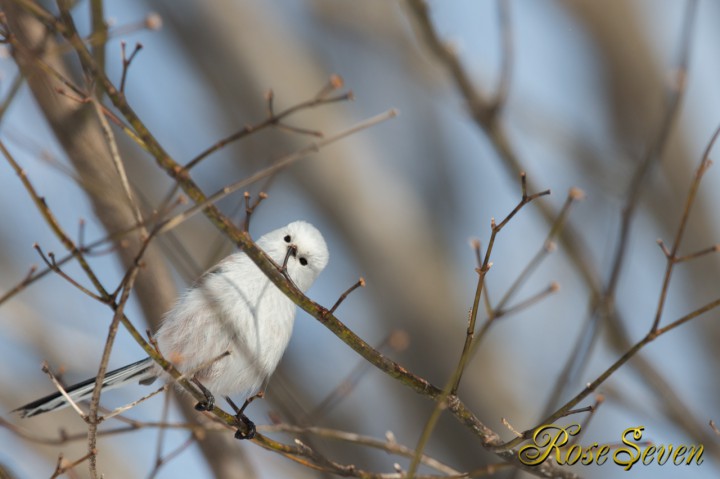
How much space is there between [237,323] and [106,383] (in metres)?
0.62

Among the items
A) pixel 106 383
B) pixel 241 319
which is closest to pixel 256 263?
pixel 241 319

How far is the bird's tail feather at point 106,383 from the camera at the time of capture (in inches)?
88.1

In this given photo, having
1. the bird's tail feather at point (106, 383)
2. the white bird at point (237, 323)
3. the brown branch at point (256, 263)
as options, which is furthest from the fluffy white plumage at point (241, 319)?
the brown branch at point (256, 263)

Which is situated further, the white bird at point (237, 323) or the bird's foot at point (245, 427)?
the white bird at point (237, 323)

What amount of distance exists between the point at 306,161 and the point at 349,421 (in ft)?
5.71

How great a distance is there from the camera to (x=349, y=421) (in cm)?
477

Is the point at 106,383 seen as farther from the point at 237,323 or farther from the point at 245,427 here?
the point at 245,427

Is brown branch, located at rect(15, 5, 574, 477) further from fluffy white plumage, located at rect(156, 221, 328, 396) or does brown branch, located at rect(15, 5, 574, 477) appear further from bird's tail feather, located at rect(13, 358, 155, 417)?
bird's tail feather, located at rect(13, 358, 155, 417)

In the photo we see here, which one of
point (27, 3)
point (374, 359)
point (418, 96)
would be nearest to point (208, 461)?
point (374, 359)

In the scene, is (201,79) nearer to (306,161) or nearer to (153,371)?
(306,161)

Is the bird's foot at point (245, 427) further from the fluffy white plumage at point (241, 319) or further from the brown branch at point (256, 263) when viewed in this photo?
the fluffy white plumage at point (241, 319)

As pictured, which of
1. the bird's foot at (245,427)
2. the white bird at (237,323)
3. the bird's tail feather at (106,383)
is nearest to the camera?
the bird's foot at (245,427)

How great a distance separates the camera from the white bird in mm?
2408

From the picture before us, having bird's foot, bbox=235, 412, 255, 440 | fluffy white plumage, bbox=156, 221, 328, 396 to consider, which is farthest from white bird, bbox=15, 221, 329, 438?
bird's foot, bbox=235, 412, 255, 440
